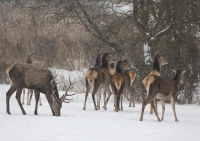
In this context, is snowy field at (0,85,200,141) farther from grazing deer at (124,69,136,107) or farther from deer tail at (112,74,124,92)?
grazing deer at (124,69,136,107)

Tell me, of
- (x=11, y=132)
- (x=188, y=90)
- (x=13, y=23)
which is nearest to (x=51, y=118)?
(x=11, y=132)

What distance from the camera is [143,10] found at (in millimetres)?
17297

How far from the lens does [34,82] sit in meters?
13.1

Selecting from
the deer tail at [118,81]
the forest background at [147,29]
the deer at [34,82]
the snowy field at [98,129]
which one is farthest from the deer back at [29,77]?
the forest background at [147,29]

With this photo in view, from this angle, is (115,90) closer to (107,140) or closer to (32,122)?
(32,122)

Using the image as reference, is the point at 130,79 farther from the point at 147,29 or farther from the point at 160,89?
the point at 160,89

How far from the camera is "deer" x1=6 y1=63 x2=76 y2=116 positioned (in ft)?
42.3

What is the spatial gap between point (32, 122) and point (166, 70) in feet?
29.3

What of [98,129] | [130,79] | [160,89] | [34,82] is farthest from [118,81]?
[98,129]

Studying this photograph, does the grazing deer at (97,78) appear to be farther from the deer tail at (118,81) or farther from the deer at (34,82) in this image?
the deer at (34,82)

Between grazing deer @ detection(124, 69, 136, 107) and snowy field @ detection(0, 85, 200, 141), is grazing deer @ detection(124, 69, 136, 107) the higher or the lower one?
the higher one

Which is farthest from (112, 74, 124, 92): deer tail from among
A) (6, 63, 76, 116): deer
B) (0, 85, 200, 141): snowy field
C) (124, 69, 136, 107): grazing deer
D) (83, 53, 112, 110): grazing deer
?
(6, 63, 76, 116): deer

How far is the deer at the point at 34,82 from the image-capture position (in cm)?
1291

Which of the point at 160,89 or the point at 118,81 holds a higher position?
the point at 118,81
